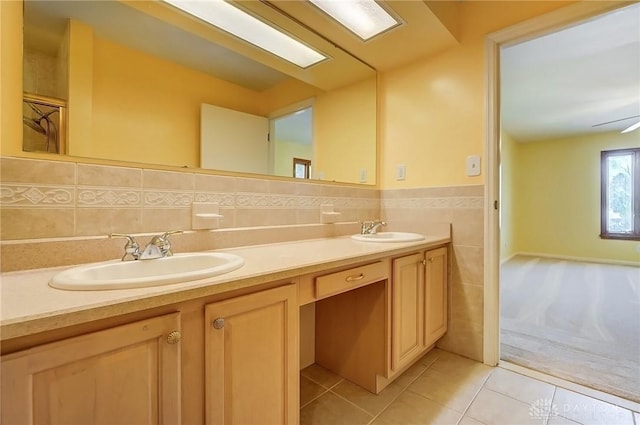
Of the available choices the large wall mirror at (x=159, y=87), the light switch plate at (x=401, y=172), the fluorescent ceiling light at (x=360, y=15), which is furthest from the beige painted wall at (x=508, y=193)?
the large wall mirror at (x=159, y=87)

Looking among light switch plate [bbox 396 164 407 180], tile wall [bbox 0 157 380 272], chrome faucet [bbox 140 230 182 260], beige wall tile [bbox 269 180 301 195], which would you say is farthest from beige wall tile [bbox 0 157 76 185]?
light switch plate [bbox 396 164 407 180]

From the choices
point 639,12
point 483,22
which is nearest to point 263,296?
point 483,22

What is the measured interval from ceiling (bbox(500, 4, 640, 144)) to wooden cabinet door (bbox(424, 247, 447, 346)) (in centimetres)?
153

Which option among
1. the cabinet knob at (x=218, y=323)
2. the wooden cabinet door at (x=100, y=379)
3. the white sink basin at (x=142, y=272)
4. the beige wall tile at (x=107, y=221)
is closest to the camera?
the wooden cabinet door at (x=100, y=379)

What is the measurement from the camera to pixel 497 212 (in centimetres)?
176

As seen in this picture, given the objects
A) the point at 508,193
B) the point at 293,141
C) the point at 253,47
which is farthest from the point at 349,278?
the point at 508,193

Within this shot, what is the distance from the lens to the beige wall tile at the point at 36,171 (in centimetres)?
86

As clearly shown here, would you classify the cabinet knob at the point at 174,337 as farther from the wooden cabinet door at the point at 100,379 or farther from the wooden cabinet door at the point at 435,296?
the wooden cabinet door at the point at 435,296

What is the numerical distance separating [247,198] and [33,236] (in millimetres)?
787

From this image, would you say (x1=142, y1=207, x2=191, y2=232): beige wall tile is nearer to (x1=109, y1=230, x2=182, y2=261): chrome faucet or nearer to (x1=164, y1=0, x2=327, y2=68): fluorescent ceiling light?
(x1=109, y1=230, x2=182, y2=261): chrome faucet

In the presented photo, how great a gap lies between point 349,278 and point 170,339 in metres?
0.70

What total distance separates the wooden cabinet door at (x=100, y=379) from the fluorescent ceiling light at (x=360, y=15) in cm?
176

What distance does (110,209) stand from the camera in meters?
1.03

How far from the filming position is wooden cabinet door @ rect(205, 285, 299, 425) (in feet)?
2.54
